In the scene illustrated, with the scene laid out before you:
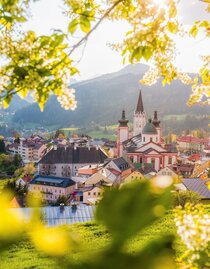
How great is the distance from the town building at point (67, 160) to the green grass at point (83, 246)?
46.8m

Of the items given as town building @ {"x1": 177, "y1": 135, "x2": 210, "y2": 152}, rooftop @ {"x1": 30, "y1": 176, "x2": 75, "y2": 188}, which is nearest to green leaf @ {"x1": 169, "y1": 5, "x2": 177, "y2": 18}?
rooftop @ {"x1": 30, "y1": 176, "x2": 75, "y2": 188}

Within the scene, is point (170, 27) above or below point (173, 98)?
below

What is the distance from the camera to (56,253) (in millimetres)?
659

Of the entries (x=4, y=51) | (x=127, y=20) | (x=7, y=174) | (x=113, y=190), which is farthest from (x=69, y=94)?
(x=7, y=174)

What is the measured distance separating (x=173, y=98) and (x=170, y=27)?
652 feet

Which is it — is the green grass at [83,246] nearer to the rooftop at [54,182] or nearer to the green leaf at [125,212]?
the green leaf at [125,212]

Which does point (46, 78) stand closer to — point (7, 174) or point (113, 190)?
point (113, 190)

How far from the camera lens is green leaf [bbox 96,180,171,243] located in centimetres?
68

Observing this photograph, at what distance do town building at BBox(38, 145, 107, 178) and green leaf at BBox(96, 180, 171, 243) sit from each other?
2565 inches

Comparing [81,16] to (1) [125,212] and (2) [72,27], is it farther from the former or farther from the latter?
(1) [125,212]

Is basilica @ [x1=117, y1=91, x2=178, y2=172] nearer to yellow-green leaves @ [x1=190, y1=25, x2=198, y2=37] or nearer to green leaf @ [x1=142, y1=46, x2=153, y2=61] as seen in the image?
yellow-green leaves @ [x1=190, y1=25, x2=198, y2=37]

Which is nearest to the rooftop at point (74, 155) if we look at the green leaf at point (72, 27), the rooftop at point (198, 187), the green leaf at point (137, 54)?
the rooftop at point (198, 187)

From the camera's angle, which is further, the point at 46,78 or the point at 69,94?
the point at 69,94

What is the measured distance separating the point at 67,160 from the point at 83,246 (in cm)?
6611
